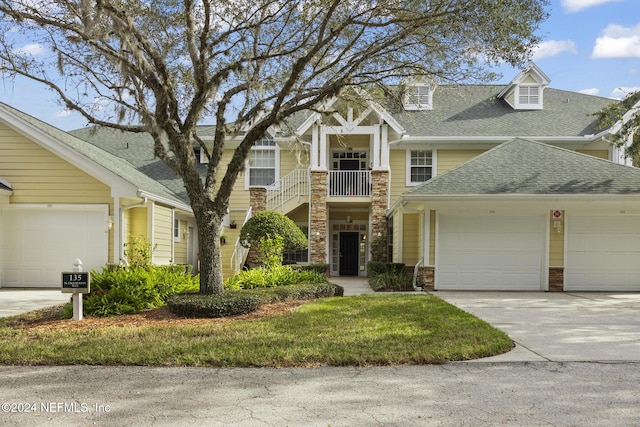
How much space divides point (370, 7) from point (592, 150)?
532 inches

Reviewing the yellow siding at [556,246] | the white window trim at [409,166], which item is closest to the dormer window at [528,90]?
the white window trim at [409,166]

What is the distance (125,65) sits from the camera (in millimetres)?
9078

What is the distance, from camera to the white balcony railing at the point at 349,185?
1917 centimetres

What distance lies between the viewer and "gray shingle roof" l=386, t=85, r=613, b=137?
19453mm

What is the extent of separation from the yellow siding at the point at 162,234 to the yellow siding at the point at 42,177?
1.63 metres

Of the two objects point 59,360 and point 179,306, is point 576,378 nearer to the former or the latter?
point 59,360

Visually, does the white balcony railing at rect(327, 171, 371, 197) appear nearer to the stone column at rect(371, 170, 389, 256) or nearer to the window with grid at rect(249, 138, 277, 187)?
the stone column at rect(371, 170, 389, 256)

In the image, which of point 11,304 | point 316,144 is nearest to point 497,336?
point 11,304

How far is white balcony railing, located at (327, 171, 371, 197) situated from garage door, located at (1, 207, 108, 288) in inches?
321

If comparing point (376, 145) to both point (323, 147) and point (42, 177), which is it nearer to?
point (323, 147)

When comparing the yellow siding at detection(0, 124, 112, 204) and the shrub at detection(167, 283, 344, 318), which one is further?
the yellow siding at detection(0, 124, 112, 204)

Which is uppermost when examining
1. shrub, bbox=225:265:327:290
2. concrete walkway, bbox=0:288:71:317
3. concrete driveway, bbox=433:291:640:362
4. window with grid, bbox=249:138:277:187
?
window with grid, bbox=249:138:277:187

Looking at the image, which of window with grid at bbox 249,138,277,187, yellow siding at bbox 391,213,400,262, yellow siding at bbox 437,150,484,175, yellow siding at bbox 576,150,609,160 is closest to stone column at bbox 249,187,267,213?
window with grid at bbox 249,138,277,187

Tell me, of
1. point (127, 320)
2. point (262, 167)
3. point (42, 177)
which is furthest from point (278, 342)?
point (262, 167)
